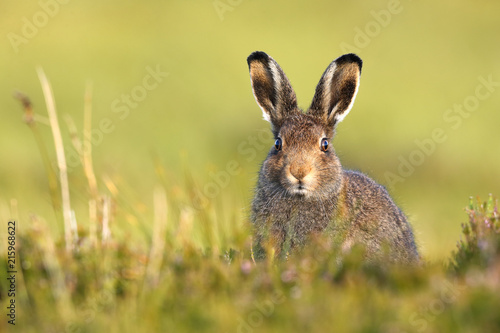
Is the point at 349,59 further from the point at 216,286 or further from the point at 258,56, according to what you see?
the point at 216,286

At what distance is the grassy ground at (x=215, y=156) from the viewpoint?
15.3ft

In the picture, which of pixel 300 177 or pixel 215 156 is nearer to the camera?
pixel 300 177

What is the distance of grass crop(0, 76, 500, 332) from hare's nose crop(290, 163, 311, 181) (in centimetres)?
112

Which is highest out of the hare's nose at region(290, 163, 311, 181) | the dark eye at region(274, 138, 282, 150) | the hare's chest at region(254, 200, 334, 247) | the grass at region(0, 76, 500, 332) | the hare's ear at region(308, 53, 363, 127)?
the hare's ear at region(308, 53, 363, 127)

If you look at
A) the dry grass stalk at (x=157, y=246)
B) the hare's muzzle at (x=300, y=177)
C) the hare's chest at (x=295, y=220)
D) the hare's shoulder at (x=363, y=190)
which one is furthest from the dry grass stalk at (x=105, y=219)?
the hare's shoulder at (x=363, y=190)

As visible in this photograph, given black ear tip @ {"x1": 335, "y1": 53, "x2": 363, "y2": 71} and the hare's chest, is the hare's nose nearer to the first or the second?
the hare's chest

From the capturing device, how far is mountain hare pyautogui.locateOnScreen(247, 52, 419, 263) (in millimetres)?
7199

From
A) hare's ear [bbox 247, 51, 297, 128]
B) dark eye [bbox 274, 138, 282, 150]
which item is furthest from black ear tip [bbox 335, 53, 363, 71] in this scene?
dark eye [bbox 274, 138, 282, 150]

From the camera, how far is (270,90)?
8.15m

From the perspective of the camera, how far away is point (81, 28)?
28.4m

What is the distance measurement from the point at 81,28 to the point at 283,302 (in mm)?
25301

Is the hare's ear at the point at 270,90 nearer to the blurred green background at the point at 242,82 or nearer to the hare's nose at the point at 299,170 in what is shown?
the hare's nose at the point at 299,170

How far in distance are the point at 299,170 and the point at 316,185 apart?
27cm

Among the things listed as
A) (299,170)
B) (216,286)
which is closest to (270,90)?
(299,170)
